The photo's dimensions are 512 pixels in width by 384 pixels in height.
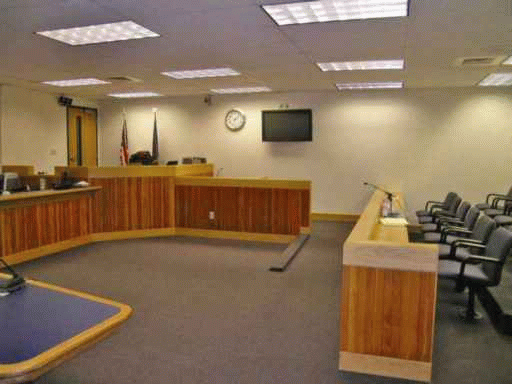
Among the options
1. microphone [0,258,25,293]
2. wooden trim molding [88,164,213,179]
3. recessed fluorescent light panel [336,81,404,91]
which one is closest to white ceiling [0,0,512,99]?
recessed fluorescent light panel [336,81,404,91]

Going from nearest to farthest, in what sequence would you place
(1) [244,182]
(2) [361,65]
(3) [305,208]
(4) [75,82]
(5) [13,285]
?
(5) [13,285] → (2) [361,65] → (3) [305,208] → (1) [244,182] → (4) [75,82]

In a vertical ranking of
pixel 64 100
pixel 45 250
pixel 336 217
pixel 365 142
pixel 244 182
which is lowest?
pixel 45 250

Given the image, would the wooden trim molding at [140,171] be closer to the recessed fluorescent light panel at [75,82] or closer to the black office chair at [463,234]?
the recessed fluorescent light panel at [75,82]

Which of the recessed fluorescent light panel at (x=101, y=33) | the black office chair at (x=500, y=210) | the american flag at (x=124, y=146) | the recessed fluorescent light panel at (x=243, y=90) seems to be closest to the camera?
the recessed fluorescent light panel at (x=101, y=33)

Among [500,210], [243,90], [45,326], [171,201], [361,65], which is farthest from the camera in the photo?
[243,90]

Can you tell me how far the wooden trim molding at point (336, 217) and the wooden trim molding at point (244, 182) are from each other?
90.0 inches

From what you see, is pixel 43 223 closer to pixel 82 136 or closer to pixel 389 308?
pixel 82 136

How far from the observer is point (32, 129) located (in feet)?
28.1

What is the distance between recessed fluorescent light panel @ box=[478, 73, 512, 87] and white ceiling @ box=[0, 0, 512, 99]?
18cm

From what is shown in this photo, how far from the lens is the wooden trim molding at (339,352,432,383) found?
277 cm

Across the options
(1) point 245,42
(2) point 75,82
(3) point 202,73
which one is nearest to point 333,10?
(1) point 245,42

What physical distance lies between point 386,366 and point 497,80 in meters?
5.90

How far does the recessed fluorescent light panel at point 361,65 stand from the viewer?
5.72 metres

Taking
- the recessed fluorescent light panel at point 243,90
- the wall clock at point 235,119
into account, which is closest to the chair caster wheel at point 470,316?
the recessed fluorescent light panel at point 243,90
